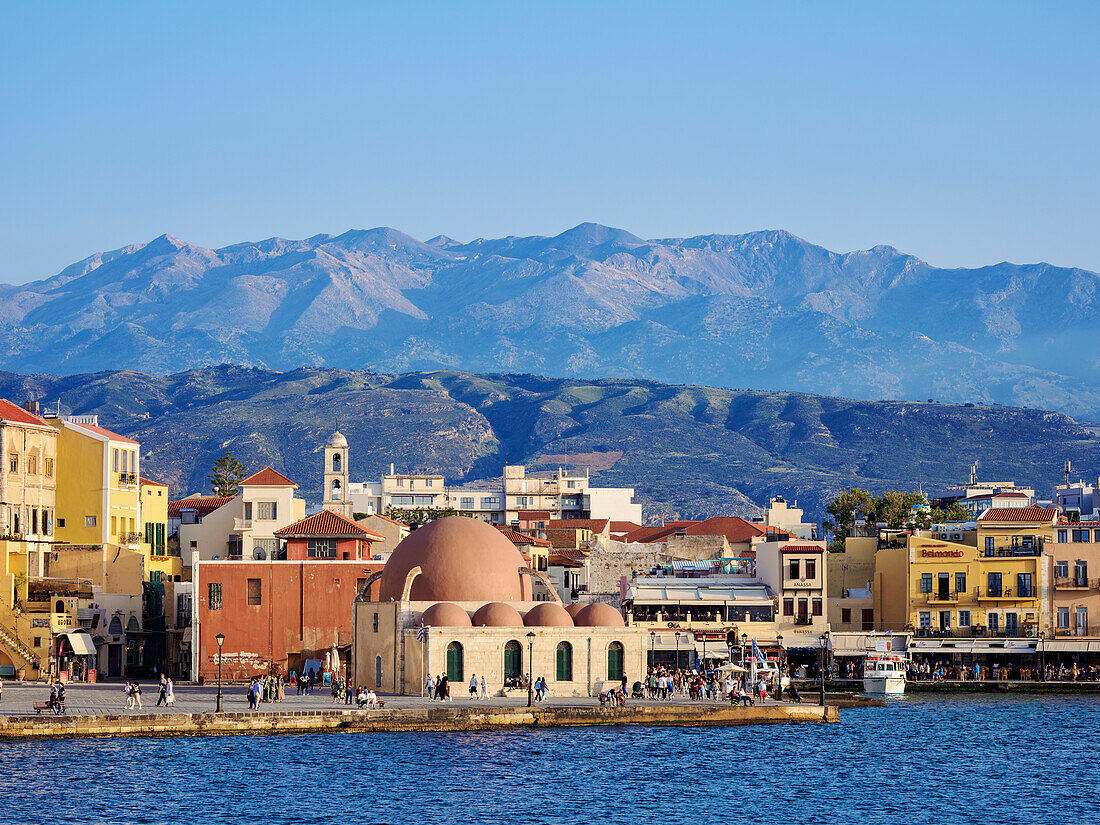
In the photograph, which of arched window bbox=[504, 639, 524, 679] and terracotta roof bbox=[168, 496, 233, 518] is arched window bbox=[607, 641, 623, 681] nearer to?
arched window bbox=[504, 639, 524, 679]

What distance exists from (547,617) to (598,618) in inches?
81.2

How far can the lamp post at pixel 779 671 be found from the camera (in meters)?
Answer: 67.5

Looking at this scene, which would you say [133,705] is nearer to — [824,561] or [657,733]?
[657,733]

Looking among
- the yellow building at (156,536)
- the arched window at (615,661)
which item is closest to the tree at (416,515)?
the yellow building at (156,536)

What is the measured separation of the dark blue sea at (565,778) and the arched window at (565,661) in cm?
564

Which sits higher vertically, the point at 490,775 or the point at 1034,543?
the point at 1034,543

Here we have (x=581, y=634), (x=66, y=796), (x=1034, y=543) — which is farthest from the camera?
(x=1034, y=543)

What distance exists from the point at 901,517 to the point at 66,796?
Result: 7768 centimetres

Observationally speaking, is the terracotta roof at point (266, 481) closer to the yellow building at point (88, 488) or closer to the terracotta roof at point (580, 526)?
the yellow building at point (88, 488)

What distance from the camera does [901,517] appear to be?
112m

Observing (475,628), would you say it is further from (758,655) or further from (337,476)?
(337,476)

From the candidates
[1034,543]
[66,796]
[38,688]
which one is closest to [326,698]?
[38,688]

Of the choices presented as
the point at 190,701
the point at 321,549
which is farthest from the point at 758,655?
the point at 190,701

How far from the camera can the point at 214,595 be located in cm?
7188
